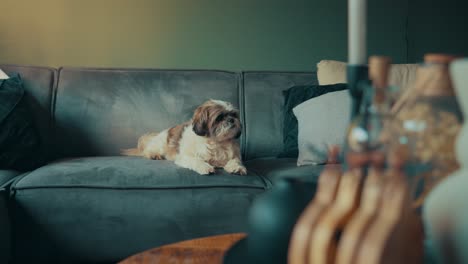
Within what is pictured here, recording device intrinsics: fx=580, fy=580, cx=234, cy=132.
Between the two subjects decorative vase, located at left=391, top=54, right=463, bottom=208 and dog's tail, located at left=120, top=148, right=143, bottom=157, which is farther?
dog's tail, located at left=120, top=148, right=143, bottom=157

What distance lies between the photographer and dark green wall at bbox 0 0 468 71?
346 cm

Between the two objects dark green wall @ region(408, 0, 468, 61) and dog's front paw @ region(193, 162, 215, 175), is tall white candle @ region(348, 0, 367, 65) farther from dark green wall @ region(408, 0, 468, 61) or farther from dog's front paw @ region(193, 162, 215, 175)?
dark green wall @ region(408, 0, 468, 61)

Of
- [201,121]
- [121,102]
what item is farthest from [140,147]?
[201,121]

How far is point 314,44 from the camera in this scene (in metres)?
3.77

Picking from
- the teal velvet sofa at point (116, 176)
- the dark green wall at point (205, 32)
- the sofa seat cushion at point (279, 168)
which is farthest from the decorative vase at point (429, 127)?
the dark green wall at point (205, 32)

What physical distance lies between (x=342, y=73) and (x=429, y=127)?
6.62ft

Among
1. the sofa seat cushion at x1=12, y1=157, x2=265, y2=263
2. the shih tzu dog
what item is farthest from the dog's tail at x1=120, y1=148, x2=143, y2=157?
the sofa seat cushion at x1=12, y1=157, x2=265, y2=263

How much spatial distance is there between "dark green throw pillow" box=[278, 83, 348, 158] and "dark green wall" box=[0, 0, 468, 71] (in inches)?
33.7

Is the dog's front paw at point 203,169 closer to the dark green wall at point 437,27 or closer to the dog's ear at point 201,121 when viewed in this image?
the dog's ear at point 201,121

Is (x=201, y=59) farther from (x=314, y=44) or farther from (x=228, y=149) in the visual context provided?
(x=228, y=149)

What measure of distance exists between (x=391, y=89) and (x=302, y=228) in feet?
0.94

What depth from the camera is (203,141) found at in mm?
2836

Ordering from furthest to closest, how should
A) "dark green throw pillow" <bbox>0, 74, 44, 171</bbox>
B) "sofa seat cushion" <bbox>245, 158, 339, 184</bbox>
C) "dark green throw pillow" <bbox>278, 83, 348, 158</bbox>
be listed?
"dark green throw pillow" <bbox>278, 83, 348, 158</bbox>
"dark green throw pillow" <bbox>0, 74, 44, 171</bbox>
"sofa seat cushion" <bbox>245, 158, 339, 184</bbox>

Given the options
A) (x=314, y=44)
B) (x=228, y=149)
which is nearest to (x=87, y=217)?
(x=228, y=149)
